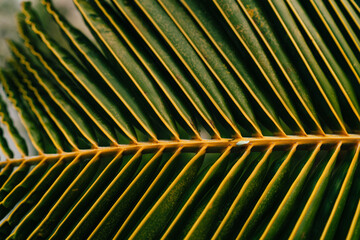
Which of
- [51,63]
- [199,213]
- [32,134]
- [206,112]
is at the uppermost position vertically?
[51,63]

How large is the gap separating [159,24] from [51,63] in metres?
0.29

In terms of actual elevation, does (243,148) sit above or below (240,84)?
below

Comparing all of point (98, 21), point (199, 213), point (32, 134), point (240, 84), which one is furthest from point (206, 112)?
point (32, 134)

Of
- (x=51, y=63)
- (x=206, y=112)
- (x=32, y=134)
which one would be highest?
(x=51, y=63)

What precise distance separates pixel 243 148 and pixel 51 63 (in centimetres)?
50

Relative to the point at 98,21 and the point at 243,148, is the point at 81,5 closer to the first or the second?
the point at 98,21

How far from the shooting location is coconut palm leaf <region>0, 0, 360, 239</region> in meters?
0.66

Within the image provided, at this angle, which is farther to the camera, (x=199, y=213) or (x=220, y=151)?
(x=220, y=151)

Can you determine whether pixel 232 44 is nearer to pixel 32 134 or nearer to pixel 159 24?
pixel 159 24

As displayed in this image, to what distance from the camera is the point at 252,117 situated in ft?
2.33

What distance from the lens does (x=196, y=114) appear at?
28.6 inches

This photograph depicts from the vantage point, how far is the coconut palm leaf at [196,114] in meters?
0.66

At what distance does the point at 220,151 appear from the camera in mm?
743

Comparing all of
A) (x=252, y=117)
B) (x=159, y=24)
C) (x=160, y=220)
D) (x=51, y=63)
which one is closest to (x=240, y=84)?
(x=252, y=117)
